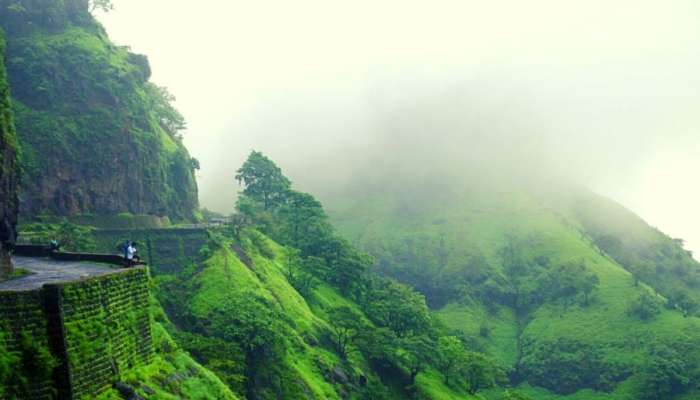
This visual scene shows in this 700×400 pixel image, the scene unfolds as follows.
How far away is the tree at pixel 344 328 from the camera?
7688cm

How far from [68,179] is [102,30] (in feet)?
114

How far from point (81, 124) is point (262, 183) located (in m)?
38.3

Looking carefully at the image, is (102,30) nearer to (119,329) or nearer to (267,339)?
(267,339)

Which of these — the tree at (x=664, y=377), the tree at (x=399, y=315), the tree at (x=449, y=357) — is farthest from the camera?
A: the tree at (x=664, y=377)

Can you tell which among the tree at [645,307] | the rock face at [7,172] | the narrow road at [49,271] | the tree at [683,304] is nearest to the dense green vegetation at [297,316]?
the narrow road at [49,271]

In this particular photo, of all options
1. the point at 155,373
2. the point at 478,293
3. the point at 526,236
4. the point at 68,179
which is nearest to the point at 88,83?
the point at 68,179

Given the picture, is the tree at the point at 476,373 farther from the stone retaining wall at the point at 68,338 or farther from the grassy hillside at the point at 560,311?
the stone retaining wall at the point at 68,338

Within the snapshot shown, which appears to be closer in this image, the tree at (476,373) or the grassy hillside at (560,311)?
the tree at (476,373)

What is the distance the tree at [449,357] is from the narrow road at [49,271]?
213 feet

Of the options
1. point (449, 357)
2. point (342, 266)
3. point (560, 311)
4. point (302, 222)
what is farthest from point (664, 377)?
point (302, 222)

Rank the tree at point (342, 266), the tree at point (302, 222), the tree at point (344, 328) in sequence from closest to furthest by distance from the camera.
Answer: the tree at point (344, 328), the tree at point (342, 266), the tree at point (302, 222)

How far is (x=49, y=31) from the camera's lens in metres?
88.9

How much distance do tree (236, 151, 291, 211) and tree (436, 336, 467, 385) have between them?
130 ft

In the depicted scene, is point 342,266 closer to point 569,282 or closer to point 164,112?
point 164,112
